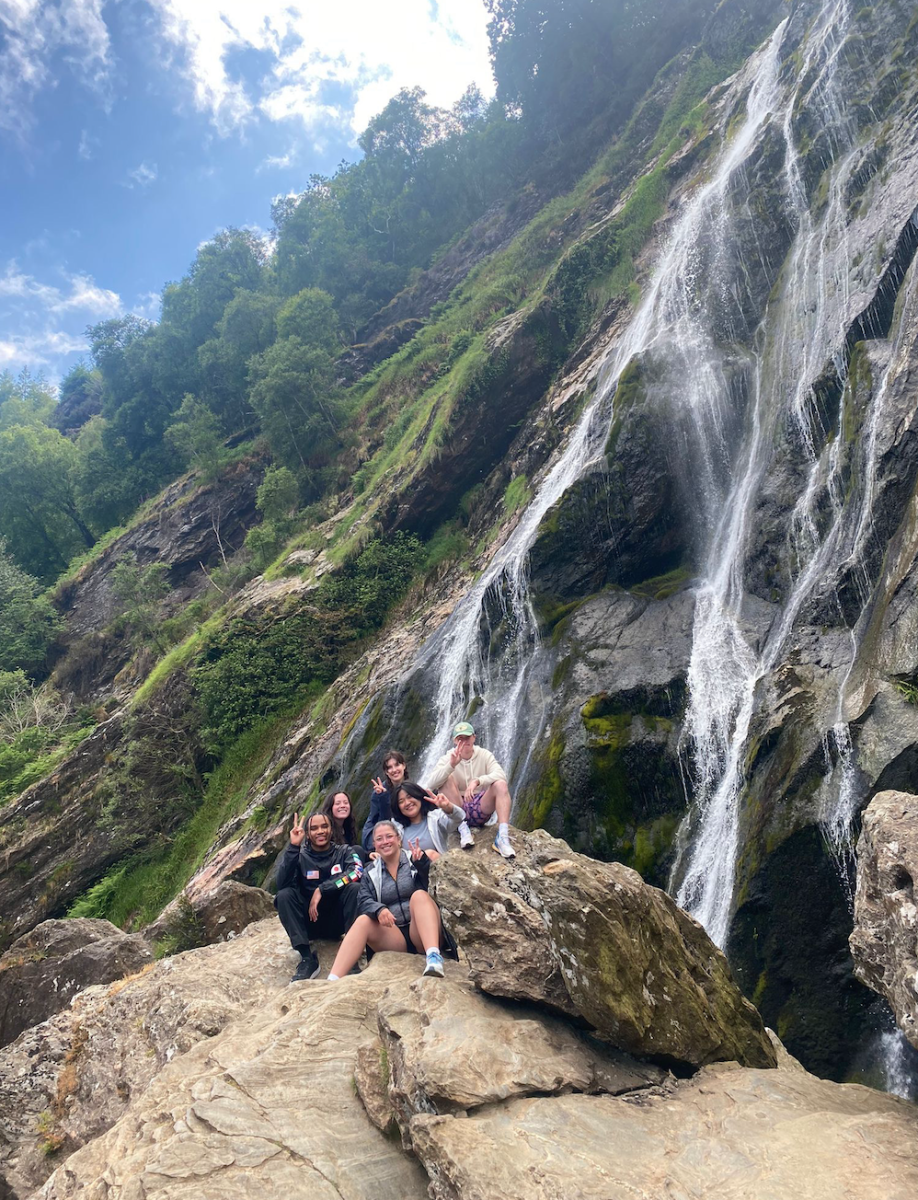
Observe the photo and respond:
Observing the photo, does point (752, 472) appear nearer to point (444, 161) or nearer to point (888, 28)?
point (888, 28)

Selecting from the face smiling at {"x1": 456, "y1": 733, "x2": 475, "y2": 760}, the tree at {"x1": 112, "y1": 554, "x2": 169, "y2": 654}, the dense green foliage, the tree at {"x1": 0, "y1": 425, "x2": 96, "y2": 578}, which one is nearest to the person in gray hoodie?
the face smiling at {"x1": 456, "y1": 733, "x2": 475, "y2": 760}

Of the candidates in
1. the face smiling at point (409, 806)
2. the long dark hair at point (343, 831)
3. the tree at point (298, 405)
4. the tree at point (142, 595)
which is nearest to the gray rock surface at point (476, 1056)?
the face smiling at point (409, 806)

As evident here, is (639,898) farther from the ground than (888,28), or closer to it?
closer to it

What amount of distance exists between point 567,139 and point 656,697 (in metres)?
40.2

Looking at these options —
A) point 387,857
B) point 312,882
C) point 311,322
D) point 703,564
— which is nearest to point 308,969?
point 312,882

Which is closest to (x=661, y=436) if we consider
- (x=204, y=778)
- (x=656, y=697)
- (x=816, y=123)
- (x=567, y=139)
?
(x=656, y=697)

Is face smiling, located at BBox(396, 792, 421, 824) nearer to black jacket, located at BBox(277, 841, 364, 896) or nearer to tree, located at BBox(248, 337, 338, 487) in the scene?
black jacket, located at BBox(277, 841, 364, 896)

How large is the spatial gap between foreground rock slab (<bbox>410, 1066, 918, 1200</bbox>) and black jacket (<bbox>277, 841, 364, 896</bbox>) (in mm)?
3244

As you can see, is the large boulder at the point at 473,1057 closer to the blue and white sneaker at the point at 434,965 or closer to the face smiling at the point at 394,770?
the blue and white sneaker at the point at 434,965

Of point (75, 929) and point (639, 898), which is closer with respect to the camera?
point (639, 898)

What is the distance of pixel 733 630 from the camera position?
1184cm

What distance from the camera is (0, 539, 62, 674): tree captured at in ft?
116

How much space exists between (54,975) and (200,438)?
3316cm

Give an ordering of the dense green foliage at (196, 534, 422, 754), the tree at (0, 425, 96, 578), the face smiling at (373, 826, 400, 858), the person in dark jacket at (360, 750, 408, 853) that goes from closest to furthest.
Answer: the face smiling at (373, 826, 400, 858), the person in dark jacket at (360, 750, 408, 853), the dense green foliage at (196, 534, 422, 754), the tree at (0, 425, 96, 578)
